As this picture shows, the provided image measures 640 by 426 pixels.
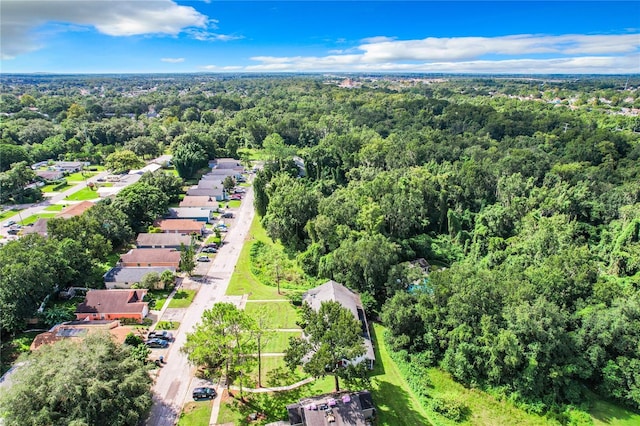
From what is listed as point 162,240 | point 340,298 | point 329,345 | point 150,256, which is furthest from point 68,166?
point 329,345

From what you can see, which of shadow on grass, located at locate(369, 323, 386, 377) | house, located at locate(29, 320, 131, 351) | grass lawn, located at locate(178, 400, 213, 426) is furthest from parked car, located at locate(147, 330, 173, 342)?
shadow on grass, located at locate(369, 323, 386, 377)

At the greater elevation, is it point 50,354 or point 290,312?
point 50,354

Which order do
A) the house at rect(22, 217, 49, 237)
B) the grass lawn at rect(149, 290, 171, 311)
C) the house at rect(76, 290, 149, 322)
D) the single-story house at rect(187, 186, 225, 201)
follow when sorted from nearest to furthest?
the house at rect(76, 290, 149, 322) < the grass lawn at rect(149, 290, 171, 311) < the house at rect(22, 217, 49, 237) < the single-story house at rect(187, 186, 225, 201)

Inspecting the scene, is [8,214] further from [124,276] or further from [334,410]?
[334,410]

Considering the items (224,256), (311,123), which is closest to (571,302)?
(224,256)

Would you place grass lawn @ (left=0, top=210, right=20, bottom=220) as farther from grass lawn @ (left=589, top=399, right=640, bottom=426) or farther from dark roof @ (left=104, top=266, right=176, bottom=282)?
grass lawn @ (left=589, top=399, right=640, bottom=426)

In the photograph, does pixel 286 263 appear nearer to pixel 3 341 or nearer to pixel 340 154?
pixel 3 341

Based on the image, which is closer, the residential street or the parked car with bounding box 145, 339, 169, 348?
the residential street

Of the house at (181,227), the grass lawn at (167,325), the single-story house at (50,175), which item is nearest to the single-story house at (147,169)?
the single-story house at (50,175)

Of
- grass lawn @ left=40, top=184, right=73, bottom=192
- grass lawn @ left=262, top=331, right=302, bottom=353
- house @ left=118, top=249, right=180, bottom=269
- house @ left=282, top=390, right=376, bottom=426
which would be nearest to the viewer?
house @ left=282, top=390, right=376, bottom=426
